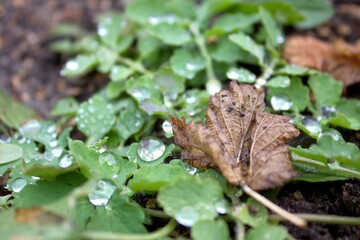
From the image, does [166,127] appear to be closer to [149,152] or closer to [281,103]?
[149,152]

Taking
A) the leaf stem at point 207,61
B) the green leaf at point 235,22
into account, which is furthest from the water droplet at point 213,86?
the green leaf at point 235,22

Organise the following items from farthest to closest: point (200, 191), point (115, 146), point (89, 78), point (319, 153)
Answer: point (89, 78) < point (115, 146) < point (319, 153) < point (200, 191)

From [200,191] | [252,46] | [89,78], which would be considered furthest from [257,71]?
[200,191]

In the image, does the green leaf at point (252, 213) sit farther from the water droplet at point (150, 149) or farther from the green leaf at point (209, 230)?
the water droplet at point (150, 149)

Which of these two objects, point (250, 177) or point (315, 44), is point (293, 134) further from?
point (315, 44)

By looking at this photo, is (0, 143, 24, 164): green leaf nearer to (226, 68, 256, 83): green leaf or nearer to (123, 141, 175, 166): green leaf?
(123, 141, 175, 166): green leaf

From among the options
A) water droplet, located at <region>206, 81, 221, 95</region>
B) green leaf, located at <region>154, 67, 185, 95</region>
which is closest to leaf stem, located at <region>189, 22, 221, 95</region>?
water droplet, located at <region>206, 81, 221, 95</region>
